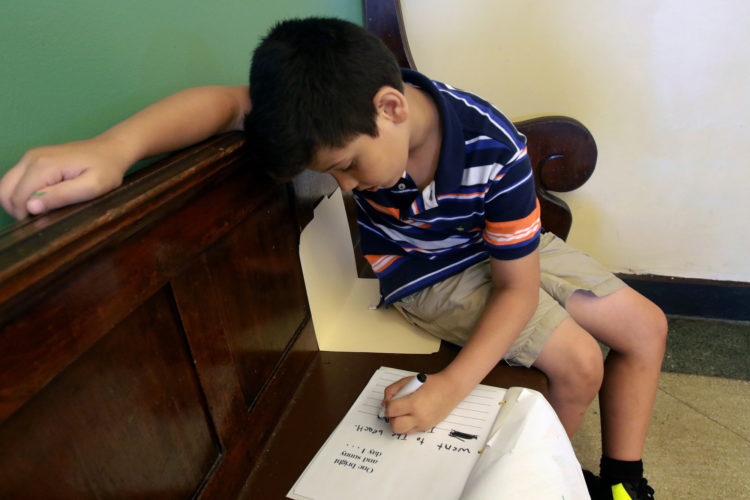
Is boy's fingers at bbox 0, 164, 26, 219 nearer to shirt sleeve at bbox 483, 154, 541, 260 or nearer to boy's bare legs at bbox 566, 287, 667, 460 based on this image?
shirt sleeve at bbox 483, 154, 541, 260

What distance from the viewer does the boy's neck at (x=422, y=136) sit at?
655 millimetres

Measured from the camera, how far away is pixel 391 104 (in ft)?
1.83

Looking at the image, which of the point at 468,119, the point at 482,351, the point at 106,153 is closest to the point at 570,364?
the point at 482,351

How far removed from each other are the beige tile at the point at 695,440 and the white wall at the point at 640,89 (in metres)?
0.37

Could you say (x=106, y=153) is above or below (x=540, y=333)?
above

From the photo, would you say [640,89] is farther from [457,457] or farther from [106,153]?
[106,153]

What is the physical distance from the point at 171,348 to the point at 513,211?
17.6 inches

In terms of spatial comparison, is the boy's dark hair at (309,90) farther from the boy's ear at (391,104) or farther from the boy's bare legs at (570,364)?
the boy's bare legs at (570,364)

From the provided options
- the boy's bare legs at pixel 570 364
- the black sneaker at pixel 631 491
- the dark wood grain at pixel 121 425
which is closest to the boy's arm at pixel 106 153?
the dark wood grain at pixel 121 425

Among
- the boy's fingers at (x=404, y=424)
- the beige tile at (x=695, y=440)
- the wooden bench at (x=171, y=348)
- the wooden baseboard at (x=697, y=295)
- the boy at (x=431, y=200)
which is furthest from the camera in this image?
the wooden baseboard at (x=697, y=295)

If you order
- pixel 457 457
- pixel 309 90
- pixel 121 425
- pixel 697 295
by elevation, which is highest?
pixel 309 90

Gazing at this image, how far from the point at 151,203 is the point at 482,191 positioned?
43 cm

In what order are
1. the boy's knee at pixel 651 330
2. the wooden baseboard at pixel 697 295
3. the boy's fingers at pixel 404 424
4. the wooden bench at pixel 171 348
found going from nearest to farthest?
the wooden bench at pixel 171 348
the boy's fingers at pixel 404 424
the boy's knee at pixel 651 330
the wooden baseboard at pixel 697 295

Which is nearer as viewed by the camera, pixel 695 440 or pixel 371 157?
pixel 371 157
